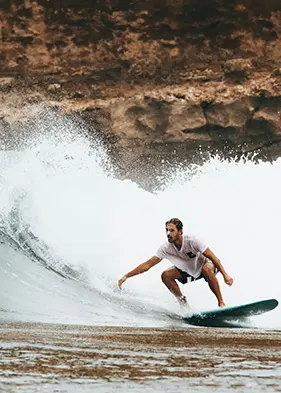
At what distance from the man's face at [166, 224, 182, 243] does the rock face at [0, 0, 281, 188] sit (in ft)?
49.1

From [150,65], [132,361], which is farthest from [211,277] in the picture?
[150,65]

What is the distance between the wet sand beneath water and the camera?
4.35 metres

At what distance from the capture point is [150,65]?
25203 millimetres

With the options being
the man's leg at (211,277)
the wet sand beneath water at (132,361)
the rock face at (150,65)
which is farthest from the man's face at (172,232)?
the rock face at (150,65)

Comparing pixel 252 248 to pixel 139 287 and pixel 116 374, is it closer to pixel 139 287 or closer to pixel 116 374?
pixel 139 287

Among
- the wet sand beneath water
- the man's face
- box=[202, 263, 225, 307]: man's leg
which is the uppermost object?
the man's face

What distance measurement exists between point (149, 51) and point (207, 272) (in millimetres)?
16018

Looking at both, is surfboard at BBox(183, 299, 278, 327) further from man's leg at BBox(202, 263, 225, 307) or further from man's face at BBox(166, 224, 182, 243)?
man's face at BBox(166, 224, 182, 243)

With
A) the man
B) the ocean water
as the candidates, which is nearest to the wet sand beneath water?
the ocean water

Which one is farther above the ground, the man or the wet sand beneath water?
the man

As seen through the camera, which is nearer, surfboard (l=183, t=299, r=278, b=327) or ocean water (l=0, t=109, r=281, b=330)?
surfboard (l=183, t=299, r=278, b=327)

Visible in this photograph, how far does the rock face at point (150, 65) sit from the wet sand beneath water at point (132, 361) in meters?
17.6

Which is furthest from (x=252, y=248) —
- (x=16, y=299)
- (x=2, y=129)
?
(x=2, y=129)

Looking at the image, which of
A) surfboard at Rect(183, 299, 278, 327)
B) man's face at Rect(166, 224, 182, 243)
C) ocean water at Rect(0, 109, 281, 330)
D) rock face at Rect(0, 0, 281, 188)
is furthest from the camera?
rock face at Rect(0, 0, 281, 188)
